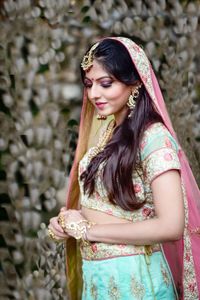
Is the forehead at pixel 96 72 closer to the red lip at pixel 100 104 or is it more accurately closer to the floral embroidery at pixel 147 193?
the red lip at pixel 100 104

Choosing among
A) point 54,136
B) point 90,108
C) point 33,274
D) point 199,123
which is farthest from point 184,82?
point 90,108

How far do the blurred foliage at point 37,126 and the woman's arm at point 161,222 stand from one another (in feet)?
5.58

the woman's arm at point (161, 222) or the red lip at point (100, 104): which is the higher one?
the red lip at point (100, 104)

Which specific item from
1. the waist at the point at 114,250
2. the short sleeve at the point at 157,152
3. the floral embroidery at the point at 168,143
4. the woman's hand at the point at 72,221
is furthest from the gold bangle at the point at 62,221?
the floral embroidery at the point at 168,143

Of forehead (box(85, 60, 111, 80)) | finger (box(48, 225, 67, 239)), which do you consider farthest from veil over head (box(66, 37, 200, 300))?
finger (box(48, 225, 67, 239))

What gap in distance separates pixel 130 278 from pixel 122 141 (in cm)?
45

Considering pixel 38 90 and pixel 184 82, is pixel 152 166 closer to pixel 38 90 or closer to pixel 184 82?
pixel 38 90

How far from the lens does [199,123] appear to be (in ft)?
17.6

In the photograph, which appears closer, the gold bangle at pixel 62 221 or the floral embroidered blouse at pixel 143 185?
the floral embroidered blouse at pixel 143 185

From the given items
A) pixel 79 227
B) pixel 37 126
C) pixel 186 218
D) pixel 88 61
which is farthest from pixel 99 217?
pixel 37 126

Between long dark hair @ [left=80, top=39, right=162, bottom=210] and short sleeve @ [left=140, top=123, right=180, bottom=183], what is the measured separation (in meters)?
0.02

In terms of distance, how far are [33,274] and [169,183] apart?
1.97 metres

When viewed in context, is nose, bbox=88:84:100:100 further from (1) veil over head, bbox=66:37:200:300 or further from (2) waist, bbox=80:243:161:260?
(2) waist, bbox=80:243:161:260

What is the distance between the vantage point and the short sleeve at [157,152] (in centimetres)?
282
